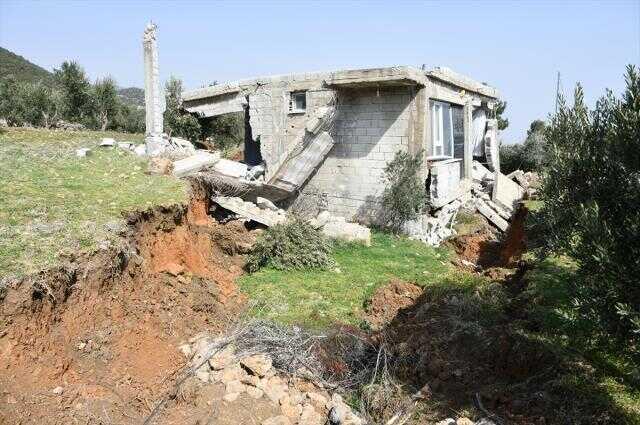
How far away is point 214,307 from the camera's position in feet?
27.1

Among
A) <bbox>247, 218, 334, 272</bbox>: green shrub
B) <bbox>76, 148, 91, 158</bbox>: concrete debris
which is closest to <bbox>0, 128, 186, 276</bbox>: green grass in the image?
<bbox>76, 148, 91, 158</bbox>: concrete debris

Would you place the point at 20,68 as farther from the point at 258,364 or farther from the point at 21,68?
the point at 258,364

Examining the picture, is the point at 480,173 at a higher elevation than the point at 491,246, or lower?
higher

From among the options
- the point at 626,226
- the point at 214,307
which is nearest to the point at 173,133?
the point at 214,307

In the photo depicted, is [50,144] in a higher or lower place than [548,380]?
higher

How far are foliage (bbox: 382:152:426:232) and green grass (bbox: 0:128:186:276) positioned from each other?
586cm

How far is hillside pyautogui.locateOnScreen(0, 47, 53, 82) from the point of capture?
56.7m

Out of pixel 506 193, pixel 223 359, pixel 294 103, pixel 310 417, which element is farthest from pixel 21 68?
pixel 310 417

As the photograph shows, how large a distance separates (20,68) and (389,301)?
6822 centimetres

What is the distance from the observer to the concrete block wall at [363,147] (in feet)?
44.5

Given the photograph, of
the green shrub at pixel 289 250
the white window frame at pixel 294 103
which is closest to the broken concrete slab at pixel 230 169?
the white window frame at pixel 294 103

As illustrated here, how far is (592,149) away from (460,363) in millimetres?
3349

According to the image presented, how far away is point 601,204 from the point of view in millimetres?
4910

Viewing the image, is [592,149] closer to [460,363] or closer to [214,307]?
[460,363]
